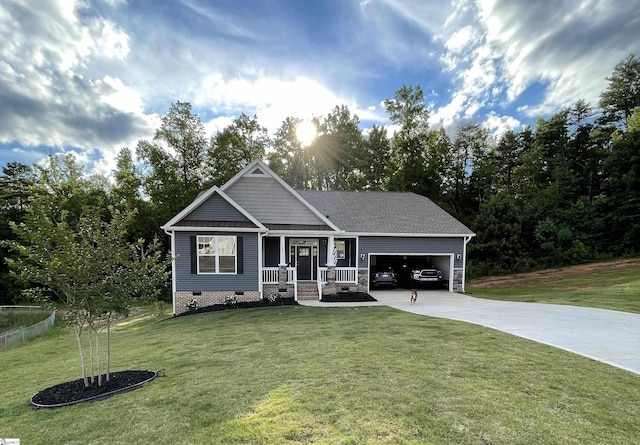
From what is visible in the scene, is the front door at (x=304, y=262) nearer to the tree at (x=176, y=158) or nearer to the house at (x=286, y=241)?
the house at (x=286, y=241)

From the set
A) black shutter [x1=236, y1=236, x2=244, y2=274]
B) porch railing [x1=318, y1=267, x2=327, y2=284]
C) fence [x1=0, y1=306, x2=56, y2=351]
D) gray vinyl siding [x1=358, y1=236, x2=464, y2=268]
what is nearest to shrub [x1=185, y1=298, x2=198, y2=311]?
black shutter [x1=236, y1=236, x2=244, y2=274]

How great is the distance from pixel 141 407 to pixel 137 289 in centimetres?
189

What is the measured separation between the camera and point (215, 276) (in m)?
12.3

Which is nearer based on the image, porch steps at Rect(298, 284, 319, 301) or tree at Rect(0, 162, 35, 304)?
porch steps at Rect(298, 284, 319, 301)

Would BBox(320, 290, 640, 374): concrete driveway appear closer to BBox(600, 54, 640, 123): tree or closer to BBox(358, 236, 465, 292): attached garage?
BBox(358, 236, 465, 292): attached garage

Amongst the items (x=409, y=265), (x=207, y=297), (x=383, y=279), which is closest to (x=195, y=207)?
(x=207, y=297)

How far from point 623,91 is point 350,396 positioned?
136 ft

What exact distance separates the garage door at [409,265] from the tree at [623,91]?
2856 cm

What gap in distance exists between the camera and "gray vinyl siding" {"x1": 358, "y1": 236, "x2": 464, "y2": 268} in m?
14.6

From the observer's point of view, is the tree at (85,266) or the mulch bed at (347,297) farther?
the mulch bed at (347,297)

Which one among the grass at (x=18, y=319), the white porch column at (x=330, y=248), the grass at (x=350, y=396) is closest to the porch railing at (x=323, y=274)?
the white porch column at (x=330, y=248)

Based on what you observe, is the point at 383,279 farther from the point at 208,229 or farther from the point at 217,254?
the point at 208,229

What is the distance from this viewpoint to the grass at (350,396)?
3.06m

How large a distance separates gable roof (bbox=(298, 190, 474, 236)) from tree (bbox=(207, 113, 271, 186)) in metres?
9.77
